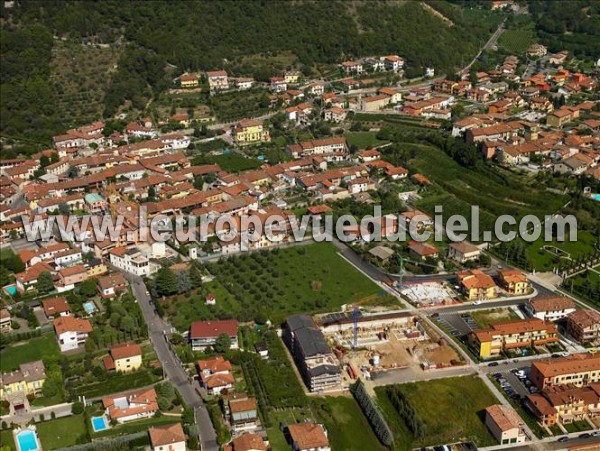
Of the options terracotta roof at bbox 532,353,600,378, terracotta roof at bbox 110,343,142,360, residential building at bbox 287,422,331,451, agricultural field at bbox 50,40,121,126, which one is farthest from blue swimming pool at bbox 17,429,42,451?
agricultural field at bbox 50,40,121,126

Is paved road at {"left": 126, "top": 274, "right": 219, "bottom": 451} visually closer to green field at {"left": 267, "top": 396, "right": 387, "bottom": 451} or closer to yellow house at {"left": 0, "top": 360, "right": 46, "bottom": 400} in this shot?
green field at {"left": 267, "top": 396, "right": 387, "bottom": 451}

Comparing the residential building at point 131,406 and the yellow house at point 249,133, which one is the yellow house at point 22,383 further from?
the yellow house at point 249,133

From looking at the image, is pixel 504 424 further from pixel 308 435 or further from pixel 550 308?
pixel 550 308

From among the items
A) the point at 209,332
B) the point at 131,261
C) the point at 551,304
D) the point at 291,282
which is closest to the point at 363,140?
the point at 291,282

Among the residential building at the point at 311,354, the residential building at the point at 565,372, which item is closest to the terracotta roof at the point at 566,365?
the residential building at the point at 565,372

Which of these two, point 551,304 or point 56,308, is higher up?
point 56,308

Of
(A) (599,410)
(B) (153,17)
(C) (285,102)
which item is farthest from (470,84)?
(A) (599,410)

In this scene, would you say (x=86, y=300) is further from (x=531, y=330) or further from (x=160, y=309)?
(x=531, y=330)
